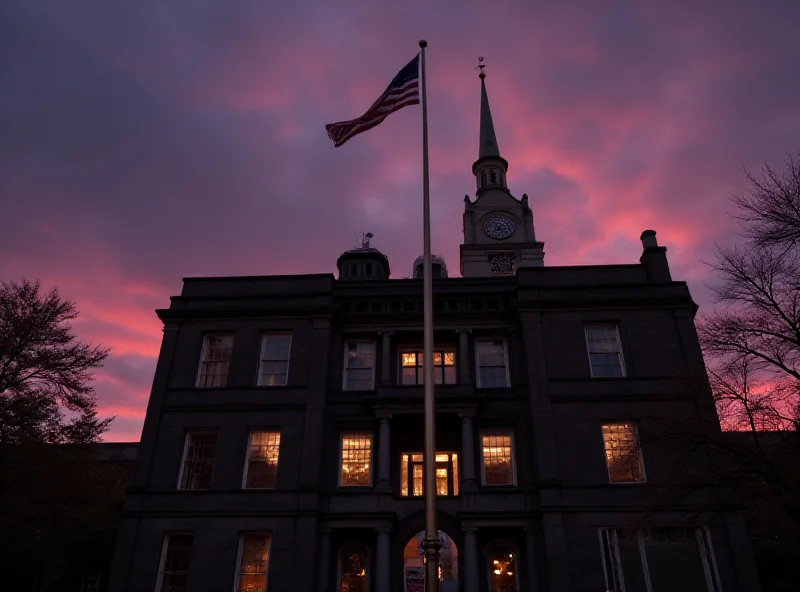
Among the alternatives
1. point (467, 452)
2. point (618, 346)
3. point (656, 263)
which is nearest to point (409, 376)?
point (467, 452)

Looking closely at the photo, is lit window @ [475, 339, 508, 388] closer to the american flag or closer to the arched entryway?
the arched entryway

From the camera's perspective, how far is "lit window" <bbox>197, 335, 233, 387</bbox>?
2939cm

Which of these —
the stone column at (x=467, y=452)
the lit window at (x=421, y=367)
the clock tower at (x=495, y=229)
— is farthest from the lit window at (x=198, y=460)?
the clock tower at (x=495, y=229)

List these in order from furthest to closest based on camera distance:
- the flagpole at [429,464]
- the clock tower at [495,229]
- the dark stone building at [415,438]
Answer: the clock tower at [495,229] → the dark stone building at [415,438] → the flagpole at [429,464]

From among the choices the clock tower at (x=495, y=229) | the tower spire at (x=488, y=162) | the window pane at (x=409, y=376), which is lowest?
the window pane at (x=409, y=376)

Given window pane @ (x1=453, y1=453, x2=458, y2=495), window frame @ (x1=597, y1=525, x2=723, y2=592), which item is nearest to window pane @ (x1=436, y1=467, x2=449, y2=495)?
window pane @ (x1=453, y1=453, x2=458, y2=495)

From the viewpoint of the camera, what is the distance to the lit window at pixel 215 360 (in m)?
29.4

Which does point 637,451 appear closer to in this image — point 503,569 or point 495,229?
point 503,569

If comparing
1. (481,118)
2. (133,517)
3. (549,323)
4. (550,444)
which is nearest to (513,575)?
(550,444)

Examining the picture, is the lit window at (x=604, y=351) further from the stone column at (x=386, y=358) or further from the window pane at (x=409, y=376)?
the stone column at (x=386, y=358)

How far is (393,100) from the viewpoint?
64.4ft

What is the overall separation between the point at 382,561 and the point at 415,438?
560 centimetres

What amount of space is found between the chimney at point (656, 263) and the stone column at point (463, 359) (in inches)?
376

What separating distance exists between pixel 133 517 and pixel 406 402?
12.5m
